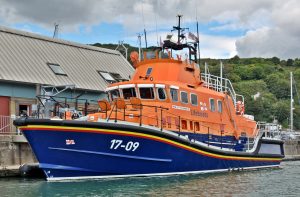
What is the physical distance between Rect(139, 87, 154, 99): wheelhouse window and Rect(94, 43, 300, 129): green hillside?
40791mm

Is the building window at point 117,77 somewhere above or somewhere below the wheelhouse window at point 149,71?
above

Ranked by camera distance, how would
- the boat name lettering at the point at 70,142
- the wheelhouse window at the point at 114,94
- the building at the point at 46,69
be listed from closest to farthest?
1. the boat name lettering at the point at 70,142
2. the wheelhouse window at the point at 114,94
3. the building at the point at 46,69

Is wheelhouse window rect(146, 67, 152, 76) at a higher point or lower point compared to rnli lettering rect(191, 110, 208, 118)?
higher

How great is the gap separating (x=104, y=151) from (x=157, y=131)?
1872mm

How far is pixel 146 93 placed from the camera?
657 inches

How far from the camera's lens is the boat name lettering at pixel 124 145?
47.8 feet

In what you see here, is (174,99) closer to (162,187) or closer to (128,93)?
(128,93)

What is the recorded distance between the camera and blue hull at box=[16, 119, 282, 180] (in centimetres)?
1420

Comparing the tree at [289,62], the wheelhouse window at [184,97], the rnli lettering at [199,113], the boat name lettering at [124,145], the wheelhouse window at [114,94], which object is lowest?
the boat name lettering at [124,145]

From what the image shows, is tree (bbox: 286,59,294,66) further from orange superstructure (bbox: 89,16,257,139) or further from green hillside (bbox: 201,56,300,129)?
orange superstructure (bbox: 89,16,257,139)

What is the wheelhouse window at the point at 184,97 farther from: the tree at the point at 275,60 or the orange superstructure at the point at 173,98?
the tree at the point at 275,60

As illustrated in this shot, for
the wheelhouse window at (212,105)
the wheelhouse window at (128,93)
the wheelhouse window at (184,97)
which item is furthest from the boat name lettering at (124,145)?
the wheelhouse window at (212,105)

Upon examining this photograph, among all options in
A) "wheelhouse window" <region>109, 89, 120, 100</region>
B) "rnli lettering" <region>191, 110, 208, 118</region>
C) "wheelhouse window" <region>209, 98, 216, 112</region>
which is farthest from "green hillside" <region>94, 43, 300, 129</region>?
"wheelhouse window" <region>109, 89, 120, 100</region>

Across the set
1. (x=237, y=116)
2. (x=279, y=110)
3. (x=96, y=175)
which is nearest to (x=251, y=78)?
(x=279, y=110)
